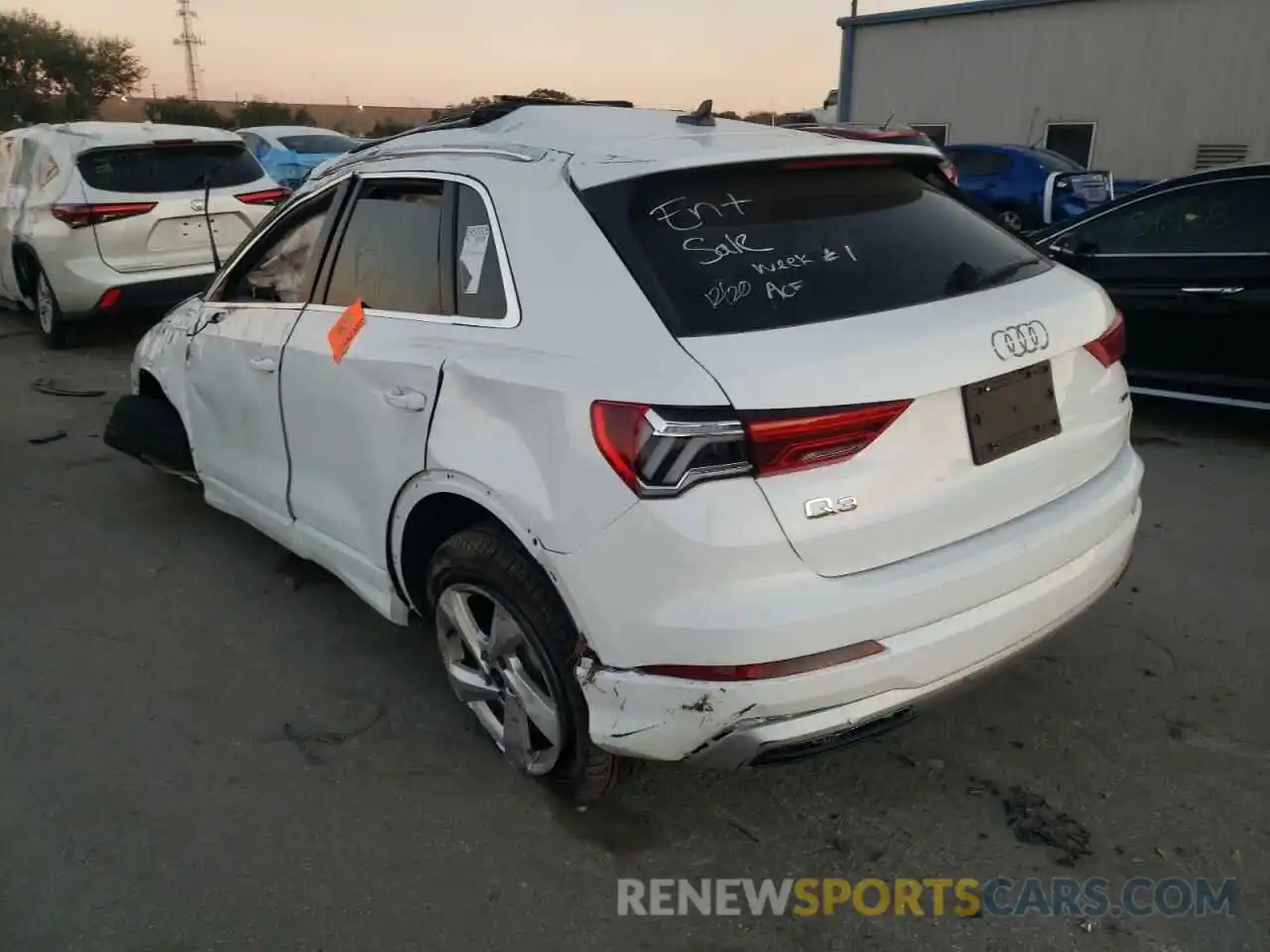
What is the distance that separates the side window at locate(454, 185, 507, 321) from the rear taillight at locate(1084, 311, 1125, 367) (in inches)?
61.8

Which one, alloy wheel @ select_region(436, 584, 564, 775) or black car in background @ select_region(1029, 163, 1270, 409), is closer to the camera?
alloy wheel @ select_region(436, 584, 564, 775)

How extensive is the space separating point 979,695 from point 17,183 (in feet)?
31.3

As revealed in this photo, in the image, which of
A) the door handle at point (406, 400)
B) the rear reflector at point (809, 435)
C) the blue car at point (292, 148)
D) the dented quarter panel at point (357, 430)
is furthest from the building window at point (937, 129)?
the rear reflector at point (809, 435)

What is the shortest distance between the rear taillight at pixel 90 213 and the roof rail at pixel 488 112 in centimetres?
547

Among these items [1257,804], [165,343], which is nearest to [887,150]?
[1257,804]

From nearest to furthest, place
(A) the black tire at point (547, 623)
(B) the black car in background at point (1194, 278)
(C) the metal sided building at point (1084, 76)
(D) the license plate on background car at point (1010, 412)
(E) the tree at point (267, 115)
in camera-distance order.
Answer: (D) the license plate on background car at point (1010, 412) < (A) the black tire at point (547, 623) < (B) the black car in background at point (1194, 278) < (C) the metal sided building at point (1084, 76) < (E) the tree at point (267, 115)

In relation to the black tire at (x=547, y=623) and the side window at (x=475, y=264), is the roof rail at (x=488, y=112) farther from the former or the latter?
the black tire at (x=547, y=623)

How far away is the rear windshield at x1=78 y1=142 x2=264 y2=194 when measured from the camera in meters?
8.23

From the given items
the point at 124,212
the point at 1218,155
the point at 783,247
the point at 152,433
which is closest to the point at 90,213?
the point at 124,212

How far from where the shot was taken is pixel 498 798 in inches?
114

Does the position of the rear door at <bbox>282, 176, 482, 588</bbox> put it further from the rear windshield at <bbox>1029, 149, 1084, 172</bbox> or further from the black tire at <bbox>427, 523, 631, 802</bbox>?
the rear windshield at <bbox>1029, 149, 1084, 172</bbox>

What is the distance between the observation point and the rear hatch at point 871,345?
2.16 m

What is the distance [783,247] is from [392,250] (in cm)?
132

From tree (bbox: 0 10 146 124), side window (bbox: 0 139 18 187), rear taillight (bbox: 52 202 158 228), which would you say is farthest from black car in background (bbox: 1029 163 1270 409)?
tree (bbox: 0 10 146 124)
